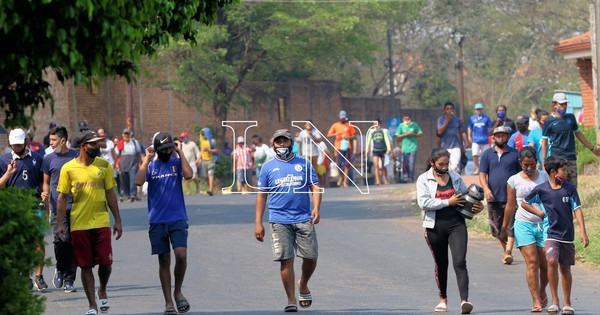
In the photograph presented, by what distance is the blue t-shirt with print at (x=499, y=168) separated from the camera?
646 inches

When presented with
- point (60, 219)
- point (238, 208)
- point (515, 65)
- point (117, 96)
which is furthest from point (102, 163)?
point (515, 65)

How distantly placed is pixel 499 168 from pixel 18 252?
8.78m

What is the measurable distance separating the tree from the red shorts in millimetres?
3753

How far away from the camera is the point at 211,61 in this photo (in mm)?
42781

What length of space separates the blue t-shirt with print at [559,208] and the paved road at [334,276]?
777mm

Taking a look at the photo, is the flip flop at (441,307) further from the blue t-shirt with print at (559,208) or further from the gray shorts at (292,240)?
the gray shorts at (292,240)

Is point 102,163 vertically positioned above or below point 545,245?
above

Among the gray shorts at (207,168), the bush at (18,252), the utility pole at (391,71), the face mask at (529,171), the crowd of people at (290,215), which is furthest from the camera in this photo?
the utility pole at (391,71)

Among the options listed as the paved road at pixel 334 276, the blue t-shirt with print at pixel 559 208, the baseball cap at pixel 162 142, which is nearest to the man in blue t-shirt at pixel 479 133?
the paved road at pixel 334 276

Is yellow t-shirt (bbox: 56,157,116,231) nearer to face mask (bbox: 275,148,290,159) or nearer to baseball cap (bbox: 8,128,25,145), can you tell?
Answer: face mask (bbox: 275,148,290,159)

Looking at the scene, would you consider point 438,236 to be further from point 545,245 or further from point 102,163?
point 102,163

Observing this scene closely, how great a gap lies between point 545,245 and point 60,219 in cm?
481

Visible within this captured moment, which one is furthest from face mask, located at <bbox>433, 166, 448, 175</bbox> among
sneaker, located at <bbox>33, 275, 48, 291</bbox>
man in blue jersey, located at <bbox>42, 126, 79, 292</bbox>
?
sneaker, located at <bbox>33, 275, 48, 291</bbox>

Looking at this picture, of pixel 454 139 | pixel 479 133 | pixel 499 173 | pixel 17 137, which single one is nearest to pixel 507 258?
pixel 499 173
